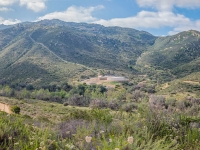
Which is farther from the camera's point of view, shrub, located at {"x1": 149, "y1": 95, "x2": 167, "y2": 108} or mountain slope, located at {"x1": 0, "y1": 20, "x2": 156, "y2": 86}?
mountain slope, located at {"x1": 0, "y1": 20, "x2": 156, "y2": 86}

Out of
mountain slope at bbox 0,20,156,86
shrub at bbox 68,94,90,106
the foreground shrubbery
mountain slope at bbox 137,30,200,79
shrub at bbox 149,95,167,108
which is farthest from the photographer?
mountain slope at bbox 137,30,200,79

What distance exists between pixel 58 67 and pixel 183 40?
96145mm

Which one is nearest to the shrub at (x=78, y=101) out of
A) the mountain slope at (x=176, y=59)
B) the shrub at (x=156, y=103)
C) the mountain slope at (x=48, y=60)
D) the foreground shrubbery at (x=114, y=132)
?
the shrub at (x=156, y=103)

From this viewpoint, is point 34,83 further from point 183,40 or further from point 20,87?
point 183,40

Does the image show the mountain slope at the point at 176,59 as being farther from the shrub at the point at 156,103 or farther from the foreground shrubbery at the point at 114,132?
the foreground shrubbery at the point at 114,132

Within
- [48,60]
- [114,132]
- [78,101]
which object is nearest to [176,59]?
[48,60]

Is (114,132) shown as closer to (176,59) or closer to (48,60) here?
(48,60)

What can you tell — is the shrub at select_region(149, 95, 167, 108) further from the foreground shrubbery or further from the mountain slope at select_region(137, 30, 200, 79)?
the mountain slope at select_region(137, 30, 200, 79)

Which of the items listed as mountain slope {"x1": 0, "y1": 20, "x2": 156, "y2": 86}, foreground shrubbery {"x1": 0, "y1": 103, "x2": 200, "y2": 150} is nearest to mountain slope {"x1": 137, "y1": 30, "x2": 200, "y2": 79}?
mountain slope {"x1": 0, "y1": 20, "x2": 156, "y2": 86}

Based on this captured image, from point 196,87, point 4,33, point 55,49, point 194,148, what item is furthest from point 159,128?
point 4,33

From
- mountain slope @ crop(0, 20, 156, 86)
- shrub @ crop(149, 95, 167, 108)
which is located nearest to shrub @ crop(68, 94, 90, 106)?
shrub @ crop(149, 95, 167, 108)

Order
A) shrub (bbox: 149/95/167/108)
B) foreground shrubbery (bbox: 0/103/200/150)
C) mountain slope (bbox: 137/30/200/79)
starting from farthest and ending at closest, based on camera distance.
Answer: mountain slope (bbox: 137/30/200/79), shrub (bbox: 149/95/167/108), foreground shrubbery (bbox: 0/103/200/150)

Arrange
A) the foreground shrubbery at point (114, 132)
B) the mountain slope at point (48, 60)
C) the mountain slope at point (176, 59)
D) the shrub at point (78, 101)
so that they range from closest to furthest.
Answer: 1. the foreground shrubbery at point (114, 132)
2. the shrub at point (78, 101)
3. the mountain slope at point (48, 60)
4. the mountain slope at point (176, 59)

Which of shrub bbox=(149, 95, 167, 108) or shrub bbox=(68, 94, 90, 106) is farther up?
shrub bbox=(149, 95, 167, 108)
